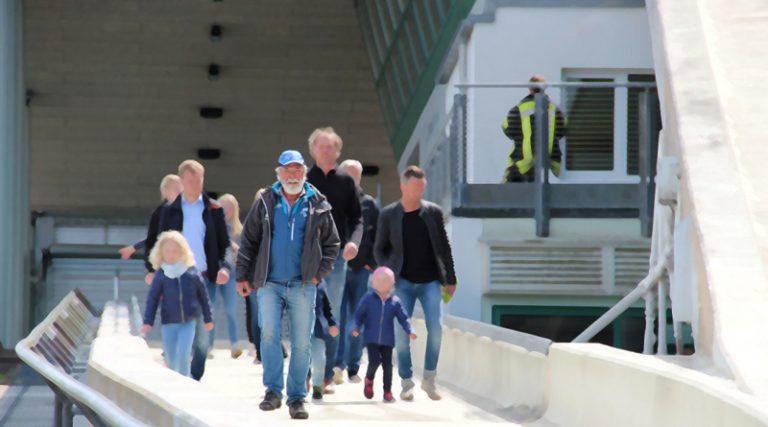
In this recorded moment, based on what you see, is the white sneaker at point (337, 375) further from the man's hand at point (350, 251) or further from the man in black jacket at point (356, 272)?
the man's hand at point (350, 251)

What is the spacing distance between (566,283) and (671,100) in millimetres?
5401

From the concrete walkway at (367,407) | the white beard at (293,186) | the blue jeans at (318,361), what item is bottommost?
the concrete walkway at (367,407)

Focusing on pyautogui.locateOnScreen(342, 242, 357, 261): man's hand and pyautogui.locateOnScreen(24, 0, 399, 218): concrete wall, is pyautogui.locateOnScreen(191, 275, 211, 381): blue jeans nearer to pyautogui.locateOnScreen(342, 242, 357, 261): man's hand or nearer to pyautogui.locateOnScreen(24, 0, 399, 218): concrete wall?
pyautogui.locateOnScreen(342, 242, 357, 261): man's hand

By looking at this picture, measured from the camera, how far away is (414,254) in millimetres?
12539

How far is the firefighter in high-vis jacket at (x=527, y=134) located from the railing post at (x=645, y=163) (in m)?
0.80

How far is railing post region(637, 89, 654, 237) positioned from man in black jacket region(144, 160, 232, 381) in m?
5.20

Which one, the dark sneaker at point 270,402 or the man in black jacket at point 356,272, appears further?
the man in black jacket at point 356,272

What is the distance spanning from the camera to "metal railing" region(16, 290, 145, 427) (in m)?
7.41

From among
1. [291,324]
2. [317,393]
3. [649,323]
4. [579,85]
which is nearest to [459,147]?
[579,85]

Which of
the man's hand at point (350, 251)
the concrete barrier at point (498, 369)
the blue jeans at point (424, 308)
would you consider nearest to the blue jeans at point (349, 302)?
the blue jeans at point (424, 308)

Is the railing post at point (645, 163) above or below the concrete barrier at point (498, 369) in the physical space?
above

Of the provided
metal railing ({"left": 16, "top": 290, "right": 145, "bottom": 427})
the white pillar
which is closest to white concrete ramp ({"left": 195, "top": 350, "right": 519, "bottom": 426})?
metal railing ({"left": 16, "top": 290, "right": 145, "bottom": 427})

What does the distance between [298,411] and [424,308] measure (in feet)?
8.43

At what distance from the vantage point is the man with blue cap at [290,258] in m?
10.2
